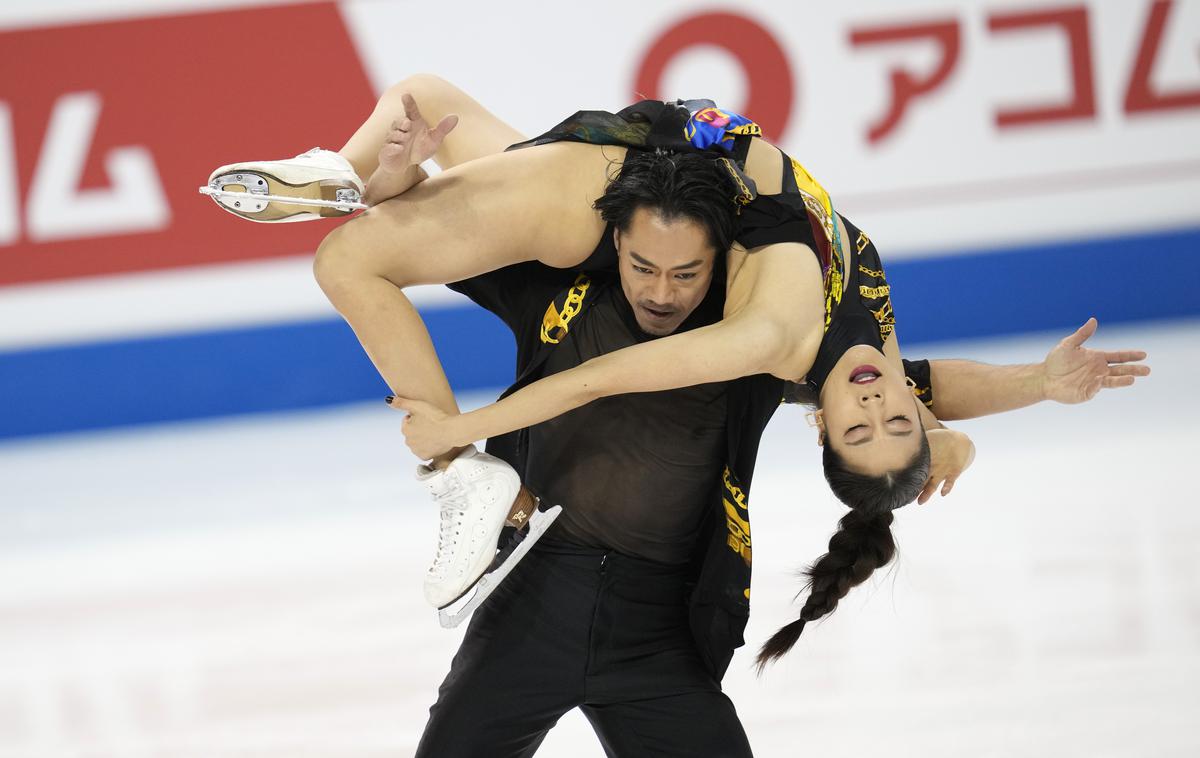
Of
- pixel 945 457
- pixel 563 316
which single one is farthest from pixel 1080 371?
pixel 563 316

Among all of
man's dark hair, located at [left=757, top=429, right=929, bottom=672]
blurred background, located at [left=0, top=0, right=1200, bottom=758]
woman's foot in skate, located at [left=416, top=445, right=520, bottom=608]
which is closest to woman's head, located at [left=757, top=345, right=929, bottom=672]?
man's dark hair, located at [left=757, top=429, right=929, bottom=672]

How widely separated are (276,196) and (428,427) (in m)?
0.48

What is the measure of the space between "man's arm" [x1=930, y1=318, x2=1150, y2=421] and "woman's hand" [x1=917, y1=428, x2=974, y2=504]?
244 millimetres

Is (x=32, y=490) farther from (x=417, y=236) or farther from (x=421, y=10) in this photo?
(x=417, y=236)

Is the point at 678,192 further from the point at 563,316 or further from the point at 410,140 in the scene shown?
the point at 410,140

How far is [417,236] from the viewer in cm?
247

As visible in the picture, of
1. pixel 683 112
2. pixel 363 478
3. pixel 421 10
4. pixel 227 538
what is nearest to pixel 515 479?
pixel 683 112

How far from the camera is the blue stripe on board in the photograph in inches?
258

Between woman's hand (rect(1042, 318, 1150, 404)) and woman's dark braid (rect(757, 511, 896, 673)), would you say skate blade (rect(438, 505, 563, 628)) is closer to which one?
woman's dark braid (rect(757, 511, 896, 673))

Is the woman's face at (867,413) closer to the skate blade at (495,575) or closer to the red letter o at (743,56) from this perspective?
the skate blade at (495,575)

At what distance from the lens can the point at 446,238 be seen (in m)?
2.48

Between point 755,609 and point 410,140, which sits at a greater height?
point 410,140

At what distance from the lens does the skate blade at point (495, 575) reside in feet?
8.40

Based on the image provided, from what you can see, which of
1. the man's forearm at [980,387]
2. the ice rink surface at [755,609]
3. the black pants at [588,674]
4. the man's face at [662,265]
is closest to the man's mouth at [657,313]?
the man's face at [662,265]
